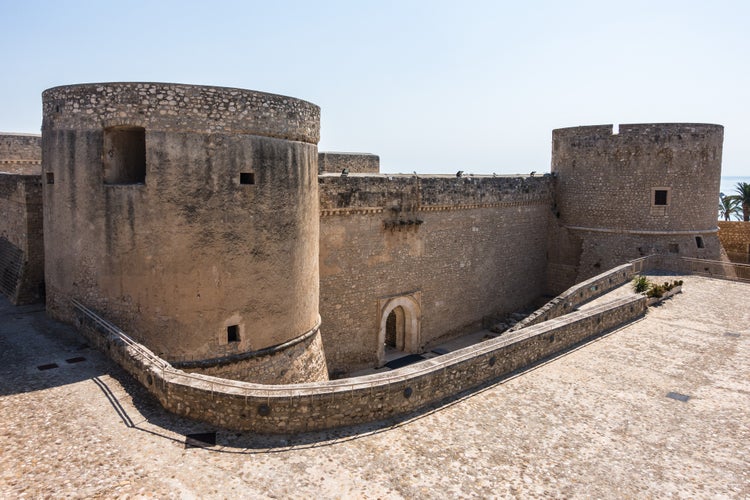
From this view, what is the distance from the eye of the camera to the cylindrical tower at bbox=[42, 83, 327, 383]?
867cm

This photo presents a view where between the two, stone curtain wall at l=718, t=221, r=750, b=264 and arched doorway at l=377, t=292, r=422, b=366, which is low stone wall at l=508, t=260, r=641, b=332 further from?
stone curtain wall at l=718, t=221, r=750, b=264

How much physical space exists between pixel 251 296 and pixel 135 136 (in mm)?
3443

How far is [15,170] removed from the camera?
20.6m

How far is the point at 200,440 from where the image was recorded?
6688 millimetres

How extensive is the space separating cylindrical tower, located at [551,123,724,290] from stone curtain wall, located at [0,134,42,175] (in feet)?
65.5

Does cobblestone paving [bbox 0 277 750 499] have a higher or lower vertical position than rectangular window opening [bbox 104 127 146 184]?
lower

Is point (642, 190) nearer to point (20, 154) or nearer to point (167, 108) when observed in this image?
point (167, 108)

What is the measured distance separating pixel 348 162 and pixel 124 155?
394 inches

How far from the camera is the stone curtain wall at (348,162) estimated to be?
1792 cm

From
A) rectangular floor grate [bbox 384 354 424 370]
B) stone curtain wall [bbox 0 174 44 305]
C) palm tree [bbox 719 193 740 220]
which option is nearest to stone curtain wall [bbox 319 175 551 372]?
rectangular floor grate [bbox 384 354 424 370]

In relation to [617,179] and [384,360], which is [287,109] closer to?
[384,360]

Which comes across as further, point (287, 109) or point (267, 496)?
point (287, 109)

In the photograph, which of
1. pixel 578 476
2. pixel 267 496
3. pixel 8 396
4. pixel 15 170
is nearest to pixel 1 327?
pixel 8 396

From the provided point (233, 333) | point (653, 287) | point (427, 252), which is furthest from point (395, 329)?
point (233, 333)
